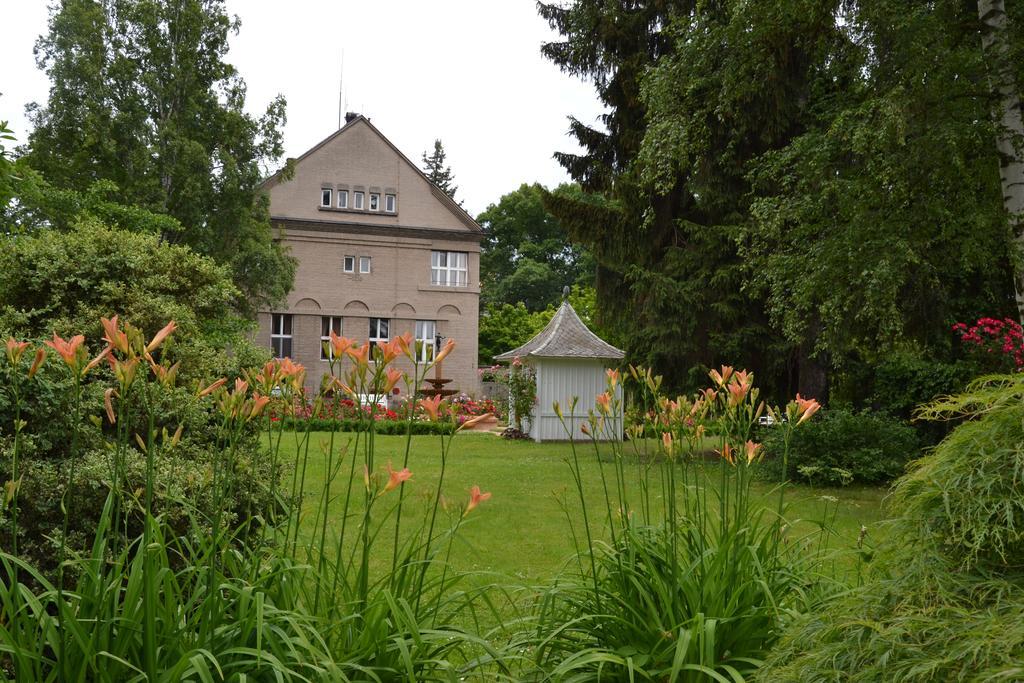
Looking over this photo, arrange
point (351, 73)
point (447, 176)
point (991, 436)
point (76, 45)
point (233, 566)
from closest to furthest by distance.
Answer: point (991, 436)
point (233, 566)
point (76, 45)
point (351, 73)
point (447, 176)

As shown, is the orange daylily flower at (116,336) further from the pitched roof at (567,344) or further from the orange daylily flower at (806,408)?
the pitched roof at (567,344)

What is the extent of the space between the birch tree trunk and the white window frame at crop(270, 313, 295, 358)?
1010 inches

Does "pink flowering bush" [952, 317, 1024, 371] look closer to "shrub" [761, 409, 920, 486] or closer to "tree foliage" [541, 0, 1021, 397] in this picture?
"tree foliage" [541, 0, 1021, 397]

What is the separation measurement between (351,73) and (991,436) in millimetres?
37033

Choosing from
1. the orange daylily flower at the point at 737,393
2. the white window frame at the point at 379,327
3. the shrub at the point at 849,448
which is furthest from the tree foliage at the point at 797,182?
the white window frame at the point at 379,327

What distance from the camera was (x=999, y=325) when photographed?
1029 cm

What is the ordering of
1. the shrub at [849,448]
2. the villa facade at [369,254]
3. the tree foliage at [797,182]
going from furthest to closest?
the villa facade at [369,254]
the shrub at [849,448]
the tree foliage at [797,182]

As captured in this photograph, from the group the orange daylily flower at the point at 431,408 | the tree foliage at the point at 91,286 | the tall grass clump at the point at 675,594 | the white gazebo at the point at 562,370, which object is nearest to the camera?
the orange daylily flower at the point at 431,408

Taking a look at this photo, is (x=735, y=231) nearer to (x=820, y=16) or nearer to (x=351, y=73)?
(x=820, y=16)

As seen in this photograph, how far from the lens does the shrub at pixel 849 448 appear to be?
11.2 meters

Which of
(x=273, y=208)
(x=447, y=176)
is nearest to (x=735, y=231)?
(x=273, y=208)

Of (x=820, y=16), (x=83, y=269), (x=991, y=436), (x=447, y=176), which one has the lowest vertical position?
(x=991, y=436)

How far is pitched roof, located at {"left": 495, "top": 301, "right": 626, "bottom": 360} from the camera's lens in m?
19.2

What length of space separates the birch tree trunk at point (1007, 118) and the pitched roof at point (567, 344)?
10.6 m
